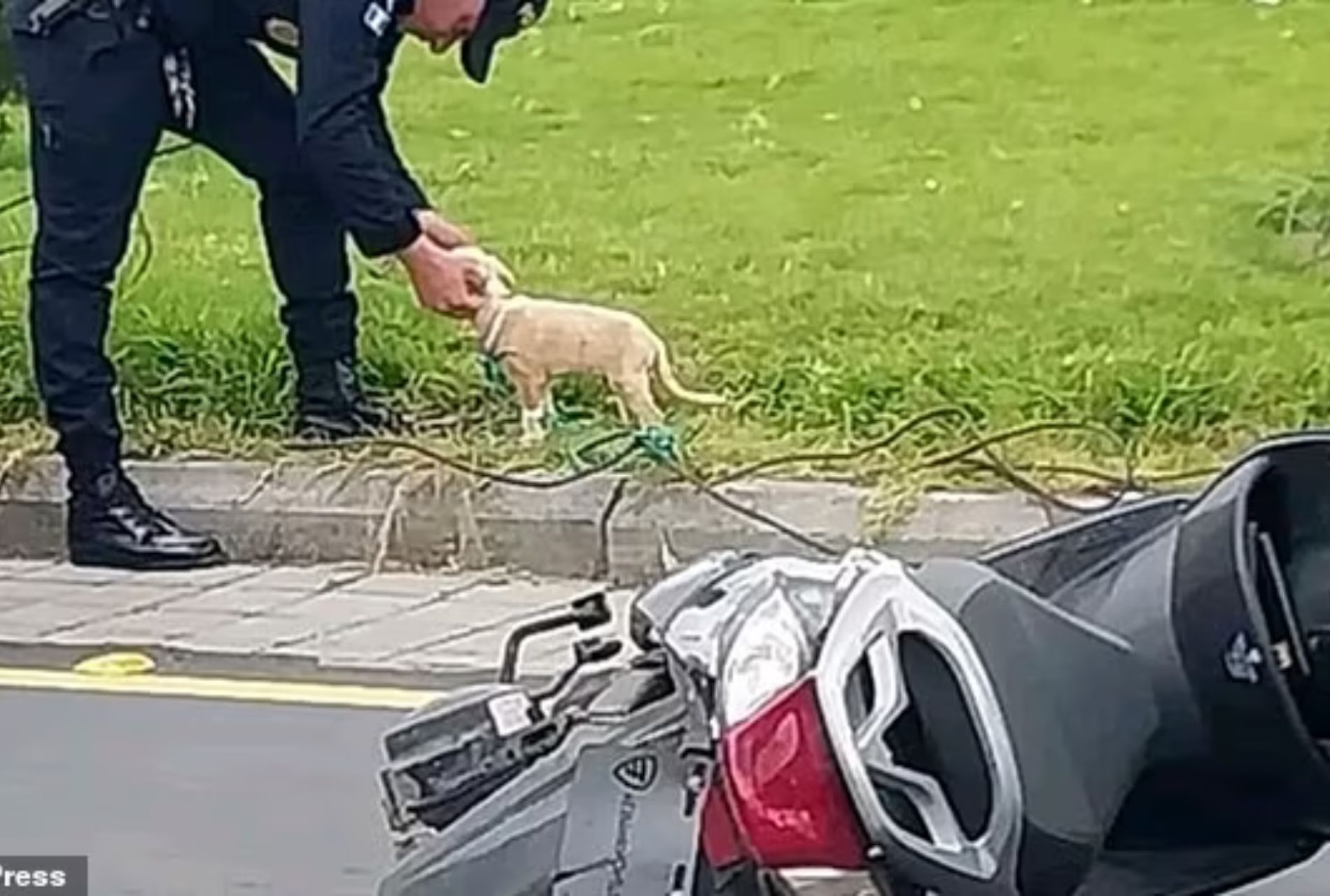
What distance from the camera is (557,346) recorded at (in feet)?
26.5

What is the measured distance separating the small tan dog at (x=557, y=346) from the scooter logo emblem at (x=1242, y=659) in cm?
560

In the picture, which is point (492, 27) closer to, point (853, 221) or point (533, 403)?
point (533, 403)

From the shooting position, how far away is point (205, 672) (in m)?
6.86

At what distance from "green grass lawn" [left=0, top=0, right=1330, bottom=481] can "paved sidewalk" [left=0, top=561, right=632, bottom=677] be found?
2.45 ft

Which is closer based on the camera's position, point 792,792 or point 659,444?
point 792,792

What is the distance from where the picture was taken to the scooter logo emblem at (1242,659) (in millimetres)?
2465

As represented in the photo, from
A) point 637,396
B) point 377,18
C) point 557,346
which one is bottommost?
point 637,396

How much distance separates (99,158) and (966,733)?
571 centimetres

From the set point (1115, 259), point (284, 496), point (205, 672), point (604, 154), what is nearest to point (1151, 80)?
point (604, 154)

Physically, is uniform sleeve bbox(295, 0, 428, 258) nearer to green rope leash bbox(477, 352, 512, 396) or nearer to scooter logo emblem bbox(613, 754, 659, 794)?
green rope leash bbox(477, 352, 512, 396)

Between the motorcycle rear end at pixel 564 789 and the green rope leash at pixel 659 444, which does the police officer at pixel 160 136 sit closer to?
the green rope leash at pixel 659 444

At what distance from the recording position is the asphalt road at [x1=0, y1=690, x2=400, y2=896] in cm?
543

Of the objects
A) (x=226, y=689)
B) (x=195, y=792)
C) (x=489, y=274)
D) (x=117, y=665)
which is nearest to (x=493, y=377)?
(x=489, y=274)

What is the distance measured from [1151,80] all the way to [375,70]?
22.4ft
